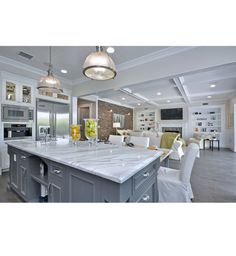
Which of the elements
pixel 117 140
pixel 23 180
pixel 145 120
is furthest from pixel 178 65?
pixel 145 120

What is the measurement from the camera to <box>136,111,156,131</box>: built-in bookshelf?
9191mm

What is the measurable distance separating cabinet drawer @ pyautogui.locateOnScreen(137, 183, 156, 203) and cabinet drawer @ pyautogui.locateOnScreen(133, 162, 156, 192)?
0.10m

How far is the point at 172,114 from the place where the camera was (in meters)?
8.27

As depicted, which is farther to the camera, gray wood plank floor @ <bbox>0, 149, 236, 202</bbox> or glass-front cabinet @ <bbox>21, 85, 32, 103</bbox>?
glass-front cabinet @ <bbox>21, 85, 32, 103</bbox>

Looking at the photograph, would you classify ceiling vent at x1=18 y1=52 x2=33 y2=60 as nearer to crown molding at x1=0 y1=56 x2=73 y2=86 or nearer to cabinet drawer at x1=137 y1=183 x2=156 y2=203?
crown molding at x1=0 y1=56 x2=73 y2=86

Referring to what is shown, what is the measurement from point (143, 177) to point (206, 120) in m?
8.34

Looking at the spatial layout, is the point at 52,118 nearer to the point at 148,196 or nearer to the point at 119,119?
the point at 148,196

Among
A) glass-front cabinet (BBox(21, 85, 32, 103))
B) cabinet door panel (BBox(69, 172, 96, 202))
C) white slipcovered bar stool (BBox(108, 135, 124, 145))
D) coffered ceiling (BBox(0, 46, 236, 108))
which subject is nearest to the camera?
cabinet door panel (BBox(69, 172, 96, 202))

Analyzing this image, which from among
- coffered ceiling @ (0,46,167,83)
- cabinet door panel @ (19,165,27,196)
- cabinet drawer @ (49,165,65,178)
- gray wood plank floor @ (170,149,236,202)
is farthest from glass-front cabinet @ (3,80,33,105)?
gray wood plank floor @ (170,149,236,202)
